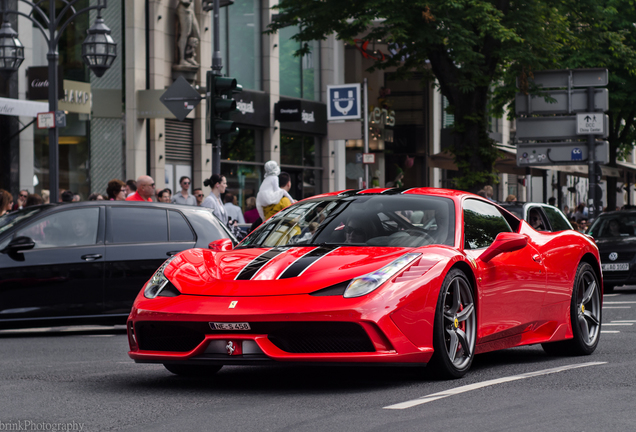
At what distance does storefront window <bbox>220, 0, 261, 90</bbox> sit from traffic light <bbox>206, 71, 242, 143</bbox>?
1388 centimetres

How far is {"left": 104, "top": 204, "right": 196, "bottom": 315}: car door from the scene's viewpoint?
1141 cm

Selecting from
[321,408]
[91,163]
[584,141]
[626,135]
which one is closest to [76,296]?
[321,408]

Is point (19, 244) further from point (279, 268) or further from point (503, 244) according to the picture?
point (503, 244)

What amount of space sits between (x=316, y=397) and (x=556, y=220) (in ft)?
13.5

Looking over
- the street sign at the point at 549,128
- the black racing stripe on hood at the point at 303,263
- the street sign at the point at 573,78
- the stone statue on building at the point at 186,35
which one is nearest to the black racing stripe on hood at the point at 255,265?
the black racing stripe on hood at the point at 303,263

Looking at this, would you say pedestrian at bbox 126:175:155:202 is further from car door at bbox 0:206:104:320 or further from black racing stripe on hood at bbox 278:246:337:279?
black racing stripe on hood at bbox 278:246:337:279

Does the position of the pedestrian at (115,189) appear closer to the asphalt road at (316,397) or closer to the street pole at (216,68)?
the street pole at (216,68)

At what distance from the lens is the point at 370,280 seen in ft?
21.1

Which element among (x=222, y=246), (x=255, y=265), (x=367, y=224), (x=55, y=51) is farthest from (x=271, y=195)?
(x=255, y=265)

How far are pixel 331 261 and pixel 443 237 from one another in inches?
40.0

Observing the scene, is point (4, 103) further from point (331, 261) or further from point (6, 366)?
point (331, 261)

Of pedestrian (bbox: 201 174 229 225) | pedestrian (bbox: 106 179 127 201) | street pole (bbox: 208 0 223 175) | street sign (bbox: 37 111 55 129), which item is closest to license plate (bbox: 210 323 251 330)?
pedestrian (bbox: 106 179 127 201)

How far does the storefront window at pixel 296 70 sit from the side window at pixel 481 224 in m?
25.0

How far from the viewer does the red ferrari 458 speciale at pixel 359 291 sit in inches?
250
